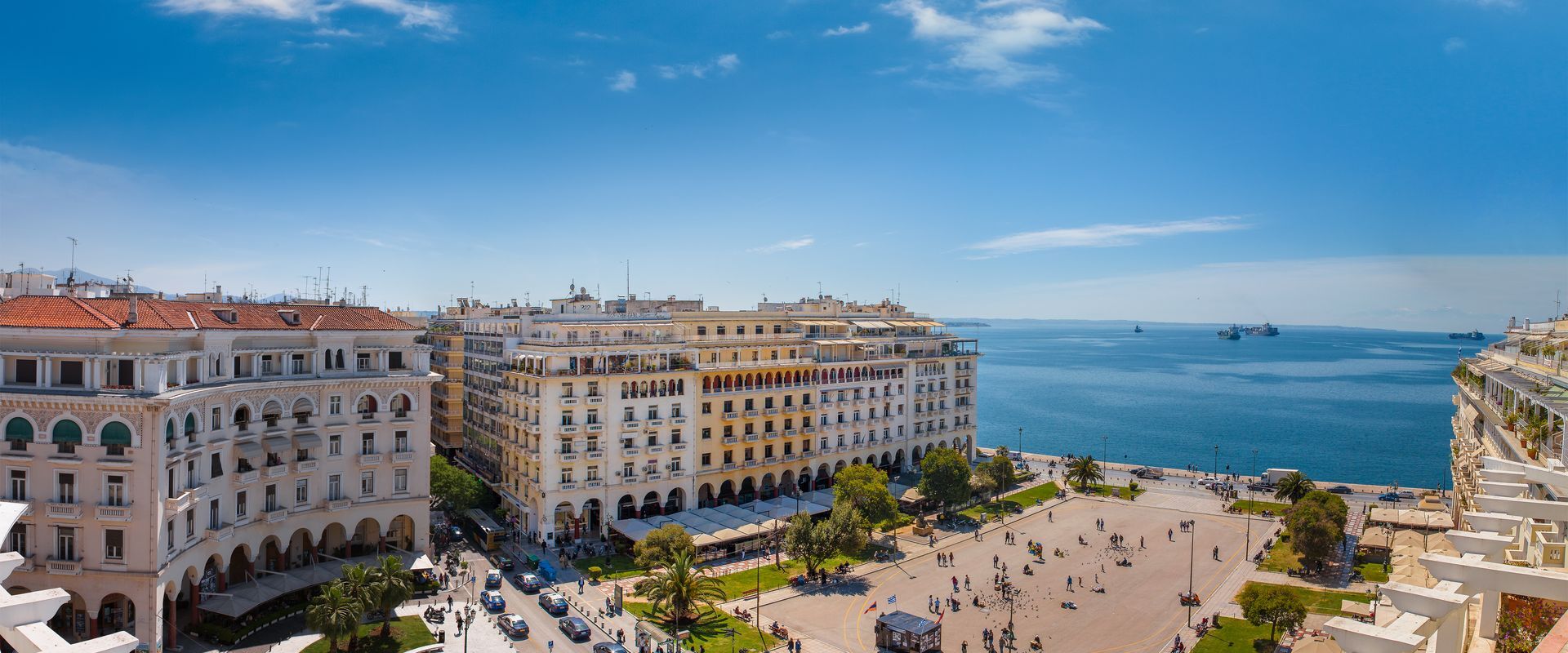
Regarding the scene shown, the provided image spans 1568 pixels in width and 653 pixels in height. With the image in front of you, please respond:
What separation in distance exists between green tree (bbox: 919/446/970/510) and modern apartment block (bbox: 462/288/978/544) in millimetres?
10074

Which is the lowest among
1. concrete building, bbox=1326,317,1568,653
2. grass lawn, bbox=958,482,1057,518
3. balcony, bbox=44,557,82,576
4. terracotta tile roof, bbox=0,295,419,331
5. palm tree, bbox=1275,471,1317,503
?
grass lawn, bbox=958,482,1057,518

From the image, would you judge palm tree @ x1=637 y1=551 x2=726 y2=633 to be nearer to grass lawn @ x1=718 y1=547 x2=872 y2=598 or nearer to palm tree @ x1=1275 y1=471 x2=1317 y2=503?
grass lawn @ x1=718 y1=547 x2=872 y2=598

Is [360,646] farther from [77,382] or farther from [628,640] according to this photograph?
[77,382]

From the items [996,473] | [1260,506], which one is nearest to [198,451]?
[996,473]

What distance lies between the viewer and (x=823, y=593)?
52.3 meters

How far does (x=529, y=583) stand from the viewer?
50906mm

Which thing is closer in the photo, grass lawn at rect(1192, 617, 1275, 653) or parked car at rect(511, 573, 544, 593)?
grass lawn at rect(1192, 617, 1275, 653)

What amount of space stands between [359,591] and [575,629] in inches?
410

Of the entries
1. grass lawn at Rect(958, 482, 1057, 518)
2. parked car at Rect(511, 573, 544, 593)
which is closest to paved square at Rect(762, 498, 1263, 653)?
grass lawn at Rect(958, 482, 1057, 518)

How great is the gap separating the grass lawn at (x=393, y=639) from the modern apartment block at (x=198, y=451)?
17.8 feet

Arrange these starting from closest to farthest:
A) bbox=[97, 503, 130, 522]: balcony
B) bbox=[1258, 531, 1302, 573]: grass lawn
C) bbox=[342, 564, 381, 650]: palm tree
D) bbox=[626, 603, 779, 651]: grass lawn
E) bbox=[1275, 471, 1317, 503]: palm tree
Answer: bbox=[97, 503, 130, 522]: balcony
bbox=[342, 564, 381, 650]: palm tree
bbox=[626, 603, 779, 651]: grass lawn
bbox=[1258, 531, 1302, 573]: grass lawn
bbox=[1275, 471, 1317, 503]: palm tree

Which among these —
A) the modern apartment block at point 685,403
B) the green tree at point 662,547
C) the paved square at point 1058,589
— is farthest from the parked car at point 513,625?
the modern apartment block at point 685,403

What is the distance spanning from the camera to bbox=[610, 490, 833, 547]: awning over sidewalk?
57.9 meters

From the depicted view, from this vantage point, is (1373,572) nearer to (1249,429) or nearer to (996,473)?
(996,473)
